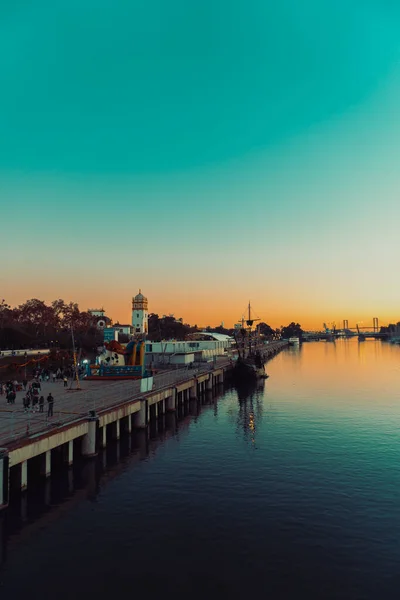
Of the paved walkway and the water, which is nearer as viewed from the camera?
the water

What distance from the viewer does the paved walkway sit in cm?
2770

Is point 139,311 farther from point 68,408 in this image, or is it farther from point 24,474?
point 24,474

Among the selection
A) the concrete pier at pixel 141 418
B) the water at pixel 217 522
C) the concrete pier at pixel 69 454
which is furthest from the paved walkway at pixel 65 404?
the water at pixel 217 522

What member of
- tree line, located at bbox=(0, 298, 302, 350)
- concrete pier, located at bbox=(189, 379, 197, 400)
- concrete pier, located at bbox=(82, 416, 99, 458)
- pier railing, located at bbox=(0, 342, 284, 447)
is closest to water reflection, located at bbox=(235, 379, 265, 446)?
concrete pier, located at bbox=(189, 379, 197, 400)

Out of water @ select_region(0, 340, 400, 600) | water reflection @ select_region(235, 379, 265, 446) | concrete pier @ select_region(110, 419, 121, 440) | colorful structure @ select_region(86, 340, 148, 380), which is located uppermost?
colorful structure @ select_region(86, 340, 148, 380)

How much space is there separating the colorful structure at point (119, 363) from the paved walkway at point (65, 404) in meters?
2.45

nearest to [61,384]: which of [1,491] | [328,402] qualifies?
[1,491]

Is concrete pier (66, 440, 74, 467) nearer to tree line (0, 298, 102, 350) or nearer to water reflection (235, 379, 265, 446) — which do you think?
water reflection (235, 379, 265, 446)

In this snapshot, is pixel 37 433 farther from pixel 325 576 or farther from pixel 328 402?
pixel 328 402

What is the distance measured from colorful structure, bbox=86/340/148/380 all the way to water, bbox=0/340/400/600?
736 inches

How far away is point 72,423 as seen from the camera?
1187 inches

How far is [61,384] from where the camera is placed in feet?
177

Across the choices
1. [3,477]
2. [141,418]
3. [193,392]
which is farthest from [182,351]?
[3,477]

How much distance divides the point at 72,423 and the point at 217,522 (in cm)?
1316
